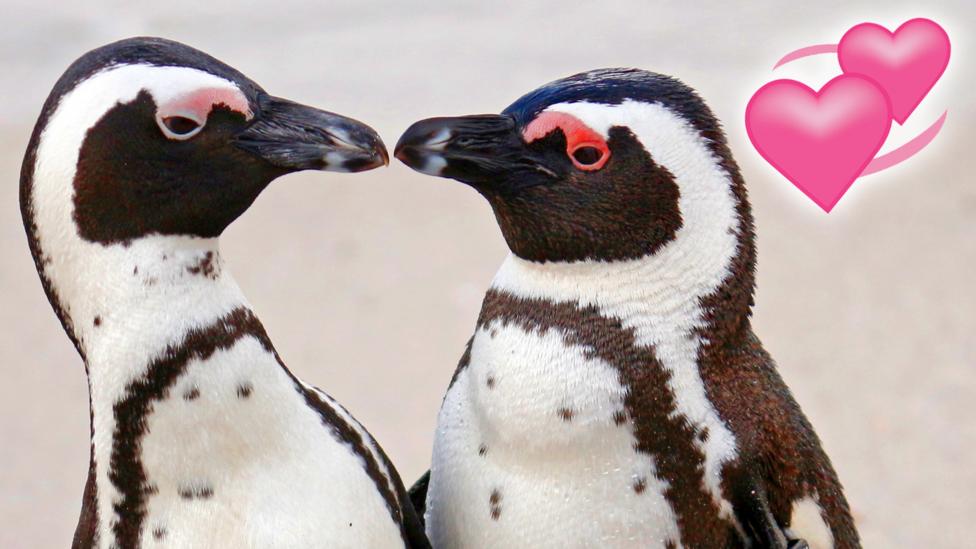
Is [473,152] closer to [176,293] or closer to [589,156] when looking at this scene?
[589,156]

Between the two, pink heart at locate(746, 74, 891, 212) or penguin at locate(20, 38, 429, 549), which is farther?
pink heart at locate(746, 74, 891, 212)

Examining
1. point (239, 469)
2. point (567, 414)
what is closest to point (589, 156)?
point (567, 414)

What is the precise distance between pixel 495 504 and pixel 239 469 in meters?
0.15

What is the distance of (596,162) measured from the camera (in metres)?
0.78

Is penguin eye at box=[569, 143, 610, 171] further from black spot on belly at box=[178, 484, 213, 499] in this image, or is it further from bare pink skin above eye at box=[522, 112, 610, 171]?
black spot on belly at box=[178, 484, 213, 499]

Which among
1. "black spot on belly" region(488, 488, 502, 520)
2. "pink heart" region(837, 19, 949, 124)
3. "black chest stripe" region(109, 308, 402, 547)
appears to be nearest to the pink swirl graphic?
"pink heart" region(837, 19, 949, 124)

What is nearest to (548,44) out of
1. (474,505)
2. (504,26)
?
(504,26)

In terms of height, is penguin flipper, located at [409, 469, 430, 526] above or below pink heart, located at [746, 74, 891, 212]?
below

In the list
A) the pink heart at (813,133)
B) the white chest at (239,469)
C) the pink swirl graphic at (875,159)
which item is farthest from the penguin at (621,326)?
the pink swirl graphic at (875,159)

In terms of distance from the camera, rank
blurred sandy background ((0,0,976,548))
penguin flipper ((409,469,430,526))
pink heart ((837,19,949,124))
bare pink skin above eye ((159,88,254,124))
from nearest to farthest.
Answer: bare pink skin above eye ((159,88,254,124)), penguin flipper ((409,469,430,526)), pink heart ((837,19,949,124)), blurred sandy background ((0,0,976,548))

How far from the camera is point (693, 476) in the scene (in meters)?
0.78

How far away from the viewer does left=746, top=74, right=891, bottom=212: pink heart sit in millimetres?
1021

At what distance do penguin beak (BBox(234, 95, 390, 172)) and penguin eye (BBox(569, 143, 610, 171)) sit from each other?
0.36 ft

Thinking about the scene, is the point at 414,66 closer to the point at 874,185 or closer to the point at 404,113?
the point at 404,113
